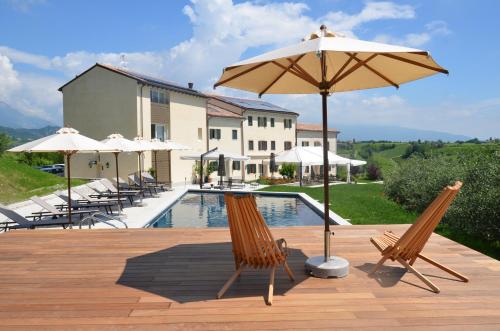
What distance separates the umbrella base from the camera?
4.32 metres

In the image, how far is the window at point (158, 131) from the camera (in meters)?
27.3

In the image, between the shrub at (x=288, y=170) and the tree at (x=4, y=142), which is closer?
the shrub at (x=288, y=170)

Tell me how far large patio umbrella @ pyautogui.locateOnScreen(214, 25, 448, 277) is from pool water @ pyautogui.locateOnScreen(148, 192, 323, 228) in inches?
279

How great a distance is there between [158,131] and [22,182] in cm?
968

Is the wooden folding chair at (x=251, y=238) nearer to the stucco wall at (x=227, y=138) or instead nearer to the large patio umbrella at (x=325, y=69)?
the large patio umbrella at (x=325, y=69)

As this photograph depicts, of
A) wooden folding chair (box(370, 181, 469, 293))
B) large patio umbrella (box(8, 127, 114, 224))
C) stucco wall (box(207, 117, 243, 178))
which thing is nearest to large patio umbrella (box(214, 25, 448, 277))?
wooden folding chair (box(370, 181, 469, 293))

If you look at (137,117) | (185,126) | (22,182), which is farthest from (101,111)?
(22,182)

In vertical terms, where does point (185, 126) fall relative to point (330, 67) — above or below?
above

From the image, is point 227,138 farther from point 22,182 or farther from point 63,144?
point 63,144

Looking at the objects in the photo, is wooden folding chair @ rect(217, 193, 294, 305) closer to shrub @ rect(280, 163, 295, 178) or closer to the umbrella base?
the umbrella base

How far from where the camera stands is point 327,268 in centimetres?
432

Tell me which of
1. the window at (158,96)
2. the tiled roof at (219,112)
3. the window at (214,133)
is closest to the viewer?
the window at (158,96)

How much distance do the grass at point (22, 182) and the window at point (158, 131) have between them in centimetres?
685

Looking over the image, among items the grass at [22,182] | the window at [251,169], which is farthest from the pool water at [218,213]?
the window at [251,169]
